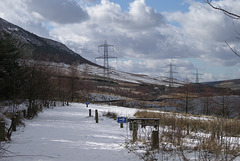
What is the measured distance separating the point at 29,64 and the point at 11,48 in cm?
194

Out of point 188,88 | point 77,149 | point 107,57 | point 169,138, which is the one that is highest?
point 107,57

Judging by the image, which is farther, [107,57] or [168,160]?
[107,57]

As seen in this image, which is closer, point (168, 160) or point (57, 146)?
point (168, 160)

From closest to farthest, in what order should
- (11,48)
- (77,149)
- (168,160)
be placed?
(168,160), (77,149), (11,48)

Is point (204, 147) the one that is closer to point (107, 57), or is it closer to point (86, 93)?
point (107, 57)

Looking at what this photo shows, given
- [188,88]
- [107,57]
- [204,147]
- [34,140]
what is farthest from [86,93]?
[204,147]

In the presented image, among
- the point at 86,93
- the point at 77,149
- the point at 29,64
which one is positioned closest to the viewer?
the point at 77,149

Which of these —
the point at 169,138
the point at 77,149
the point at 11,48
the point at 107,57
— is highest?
the point at 107,57

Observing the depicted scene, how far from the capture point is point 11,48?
15680 mm

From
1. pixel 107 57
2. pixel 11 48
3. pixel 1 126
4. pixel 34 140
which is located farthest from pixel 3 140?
pixel 107 57

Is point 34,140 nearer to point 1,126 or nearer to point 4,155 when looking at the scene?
point 1,126

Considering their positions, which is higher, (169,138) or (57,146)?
(169,138)

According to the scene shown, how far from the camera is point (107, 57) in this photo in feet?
136

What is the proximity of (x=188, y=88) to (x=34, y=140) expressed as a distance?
2649 cm
